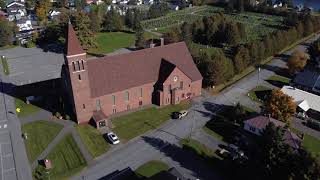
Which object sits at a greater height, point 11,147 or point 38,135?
point 38,135

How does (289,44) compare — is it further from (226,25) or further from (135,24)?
(135,24)

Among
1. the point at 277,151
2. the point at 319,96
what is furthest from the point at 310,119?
the point at 277,151

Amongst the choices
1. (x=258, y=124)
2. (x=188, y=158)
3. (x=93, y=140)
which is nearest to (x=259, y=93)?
(x=258, y=124)

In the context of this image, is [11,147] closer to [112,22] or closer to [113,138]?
[113,138]

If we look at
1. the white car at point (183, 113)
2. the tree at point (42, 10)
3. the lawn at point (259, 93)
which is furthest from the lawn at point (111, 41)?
the lawn at point (259, 93)

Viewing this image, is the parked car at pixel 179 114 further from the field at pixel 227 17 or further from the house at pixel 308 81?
the field at pixel 227 17

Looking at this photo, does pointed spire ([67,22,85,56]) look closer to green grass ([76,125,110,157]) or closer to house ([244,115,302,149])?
green grass ([76,125,110,157])
